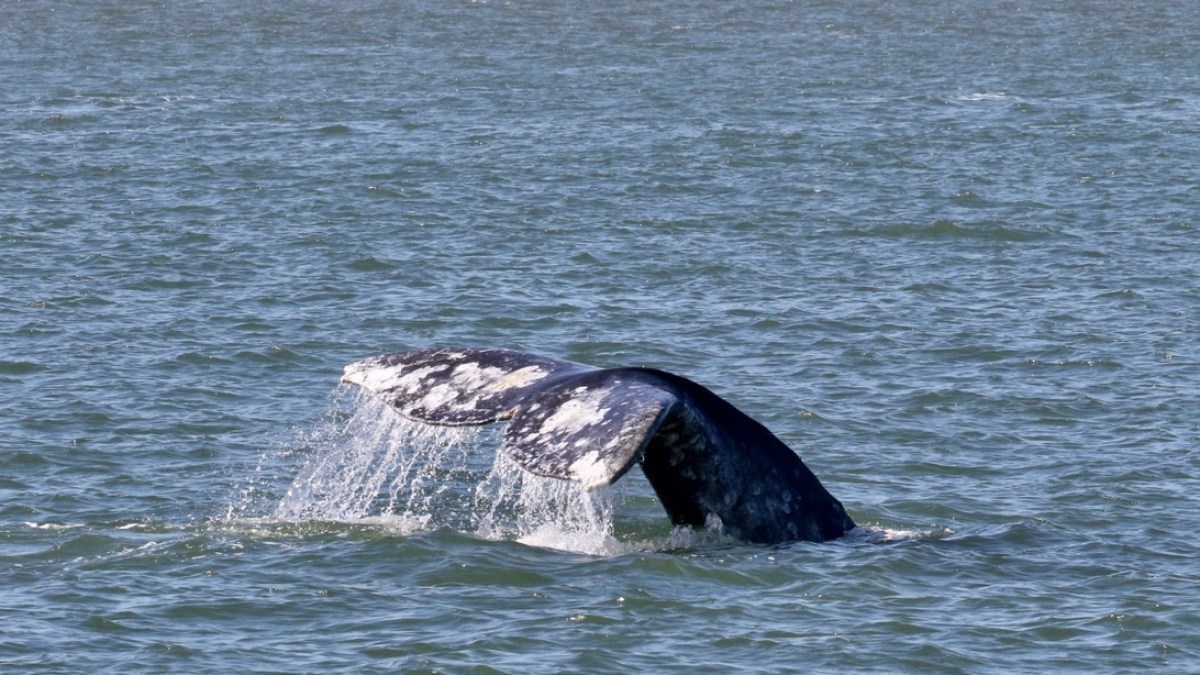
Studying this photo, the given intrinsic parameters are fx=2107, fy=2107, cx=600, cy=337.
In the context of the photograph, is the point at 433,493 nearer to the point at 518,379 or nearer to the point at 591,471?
the point at 518,379

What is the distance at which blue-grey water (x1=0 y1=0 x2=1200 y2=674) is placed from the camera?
13.4 m

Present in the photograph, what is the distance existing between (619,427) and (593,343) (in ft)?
38.1

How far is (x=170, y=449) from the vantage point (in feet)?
60.0

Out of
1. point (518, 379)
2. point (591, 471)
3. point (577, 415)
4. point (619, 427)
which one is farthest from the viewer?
point (518, 379)

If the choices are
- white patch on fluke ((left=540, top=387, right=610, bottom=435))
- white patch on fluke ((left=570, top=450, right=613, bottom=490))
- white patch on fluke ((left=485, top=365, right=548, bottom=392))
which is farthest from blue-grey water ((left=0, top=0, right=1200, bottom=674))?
white patch on fluke ((left=570, top=450, right=613, bottom=490))

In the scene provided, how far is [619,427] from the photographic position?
36.5 feet

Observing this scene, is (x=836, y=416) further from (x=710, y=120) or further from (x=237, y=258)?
(x=710, y=120)

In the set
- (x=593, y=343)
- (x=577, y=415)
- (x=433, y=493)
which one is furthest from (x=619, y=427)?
(x=593, y=343)

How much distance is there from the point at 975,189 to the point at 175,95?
1901 centimetres

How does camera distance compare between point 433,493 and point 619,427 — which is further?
point 433,493

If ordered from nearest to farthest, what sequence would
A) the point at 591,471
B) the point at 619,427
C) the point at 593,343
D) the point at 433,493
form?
the point at 591,471 < the point at 619,427 < the point at 433,493 < the point at 593,343

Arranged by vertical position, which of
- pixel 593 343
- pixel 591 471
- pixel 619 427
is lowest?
pixel 593 343

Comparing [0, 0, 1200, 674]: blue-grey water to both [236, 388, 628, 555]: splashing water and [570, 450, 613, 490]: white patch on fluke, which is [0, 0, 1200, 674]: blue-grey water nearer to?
[236, 388, 628, 555]: splashing water

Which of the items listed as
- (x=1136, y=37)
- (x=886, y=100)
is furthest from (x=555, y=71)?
(x=1136, y=37)
